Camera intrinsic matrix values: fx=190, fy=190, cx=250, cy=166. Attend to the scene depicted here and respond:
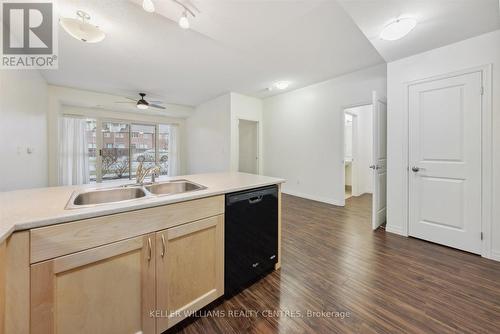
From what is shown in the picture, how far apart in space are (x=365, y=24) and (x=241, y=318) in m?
2.79

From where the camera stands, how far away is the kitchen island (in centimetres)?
76

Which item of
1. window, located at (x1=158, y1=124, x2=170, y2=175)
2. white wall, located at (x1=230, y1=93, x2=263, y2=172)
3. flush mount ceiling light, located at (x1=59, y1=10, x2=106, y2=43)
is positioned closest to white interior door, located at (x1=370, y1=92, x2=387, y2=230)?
white wall, located at (x1=230, y1=93, x2=263, y2=172)

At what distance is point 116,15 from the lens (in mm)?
2010

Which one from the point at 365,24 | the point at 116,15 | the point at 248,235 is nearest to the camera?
the point at 248,235

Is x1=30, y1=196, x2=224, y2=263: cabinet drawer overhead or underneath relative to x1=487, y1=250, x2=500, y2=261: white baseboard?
overhead

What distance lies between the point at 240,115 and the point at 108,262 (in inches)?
175

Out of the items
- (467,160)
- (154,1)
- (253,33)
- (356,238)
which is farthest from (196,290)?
(467,160)

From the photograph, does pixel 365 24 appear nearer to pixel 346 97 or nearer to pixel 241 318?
pixel 346 97

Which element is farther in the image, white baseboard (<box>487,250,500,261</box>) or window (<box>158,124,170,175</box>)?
window (<box>158,124,170,175</box>)

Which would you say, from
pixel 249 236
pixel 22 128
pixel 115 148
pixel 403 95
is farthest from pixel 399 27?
pixel 115 148

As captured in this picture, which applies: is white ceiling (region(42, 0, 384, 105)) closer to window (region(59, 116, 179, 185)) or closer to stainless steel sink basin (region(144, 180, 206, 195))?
window (region(59, 116, 179, 185))

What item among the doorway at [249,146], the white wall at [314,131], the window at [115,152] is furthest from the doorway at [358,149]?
the window at [115,152]

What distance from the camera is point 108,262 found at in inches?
37.6

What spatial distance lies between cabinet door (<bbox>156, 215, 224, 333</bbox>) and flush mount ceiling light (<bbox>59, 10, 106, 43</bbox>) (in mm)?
2096
